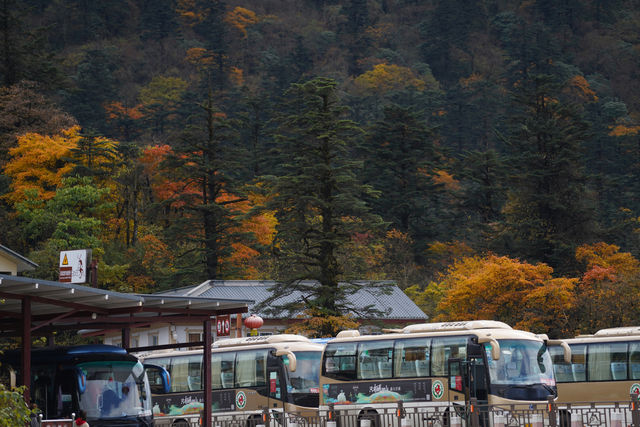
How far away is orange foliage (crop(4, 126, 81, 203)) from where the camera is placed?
52812 millimetres

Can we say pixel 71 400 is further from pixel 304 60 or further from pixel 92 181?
pixel 304 60

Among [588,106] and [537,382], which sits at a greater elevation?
[588,106]

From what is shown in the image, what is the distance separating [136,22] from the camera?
120625 millimetres

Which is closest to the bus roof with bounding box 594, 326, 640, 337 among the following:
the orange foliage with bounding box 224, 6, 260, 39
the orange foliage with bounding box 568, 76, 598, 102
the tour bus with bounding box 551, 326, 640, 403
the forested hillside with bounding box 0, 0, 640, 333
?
the tour bus with bounding box 551, 326, 640, 403

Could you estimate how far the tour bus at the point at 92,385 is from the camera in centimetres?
1814

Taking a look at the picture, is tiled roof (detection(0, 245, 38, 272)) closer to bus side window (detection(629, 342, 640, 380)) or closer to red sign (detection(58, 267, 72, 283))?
red sign (detection(58, 267, 72, 283))

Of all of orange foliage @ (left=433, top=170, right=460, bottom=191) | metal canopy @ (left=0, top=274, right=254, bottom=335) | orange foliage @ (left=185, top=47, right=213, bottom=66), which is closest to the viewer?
metal canopy @ (left=0, top=274, right=254, bottom=335)

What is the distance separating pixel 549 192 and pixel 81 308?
39.0 meters

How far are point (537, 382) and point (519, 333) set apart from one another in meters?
1.36

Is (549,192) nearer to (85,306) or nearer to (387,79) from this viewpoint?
(85,306)

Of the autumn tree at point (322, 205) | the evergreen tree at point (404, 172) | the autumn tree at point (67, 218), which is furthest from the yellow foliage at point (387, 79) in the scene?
the autumn tree at point (322, 205)

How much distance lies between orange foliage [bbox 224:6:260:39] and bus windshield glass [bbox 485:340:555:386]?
9927cm

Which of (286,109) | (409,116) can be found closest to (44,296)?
(409,116)

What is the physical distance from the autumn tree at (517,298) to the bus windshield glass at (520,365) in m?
16.7
